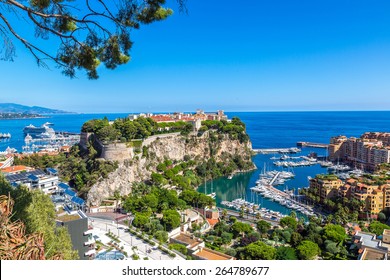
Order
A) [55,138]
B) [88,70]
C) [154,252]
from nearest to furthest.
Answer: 1. [88,70]
2. [154,252]
3. [55,138]

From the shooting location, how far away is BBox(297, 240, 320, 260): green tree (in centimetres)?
809

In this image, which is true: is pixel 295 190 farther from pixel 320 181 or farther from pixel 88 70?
pixel 88 70

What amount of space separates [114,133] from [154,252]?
844cm

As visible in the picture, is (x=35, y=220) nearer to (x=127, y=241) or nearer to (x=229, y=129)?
(x=127, y=241)

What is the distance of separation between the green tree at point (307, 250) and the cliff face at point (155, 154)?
872 centimetres

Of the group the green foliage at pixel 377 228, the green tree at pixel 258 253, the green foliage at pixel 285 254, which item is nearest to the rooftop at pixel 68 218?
the green tree at pixel 258 253

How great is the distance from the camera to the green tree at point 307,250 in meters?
8.09

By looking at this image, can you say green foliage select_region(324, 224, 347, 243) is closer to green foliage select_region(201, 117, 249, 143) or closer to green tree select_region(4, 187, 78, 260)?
green tree select_region(4, 187, 78, 260)

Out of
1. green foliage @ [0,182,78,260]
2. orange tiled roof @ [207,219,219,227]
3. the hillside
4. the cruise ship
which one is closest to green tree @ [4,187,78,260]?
green foliage @ [0,182,78,260]

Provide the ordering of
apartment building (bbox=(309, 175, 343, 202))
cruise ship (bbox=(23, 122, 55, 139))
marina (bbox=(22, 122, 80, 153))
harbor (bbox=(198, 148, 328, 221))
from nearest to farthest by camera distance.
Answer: harbor (bbox=(198, 148, 328, 221)), apartment building (bbox=(309, 175, 343, 202)), marina (bbox=(22, 122, 80, 153)), cruise ship (bbox=(23, 122, 55, 139))

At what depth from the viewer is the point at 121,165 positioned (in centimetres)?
1459

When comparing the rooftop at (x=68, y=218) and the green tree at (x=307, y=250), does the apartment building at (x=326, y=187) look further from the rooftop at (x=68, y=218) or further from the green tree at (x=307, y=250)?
the rooftop at (x=68, y=218)

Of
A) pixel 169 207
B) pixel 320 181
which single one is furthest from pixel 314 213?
pixel 169 207

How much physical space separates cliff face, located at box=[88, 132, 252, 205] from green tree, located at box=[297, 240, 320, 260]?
8720 mm
